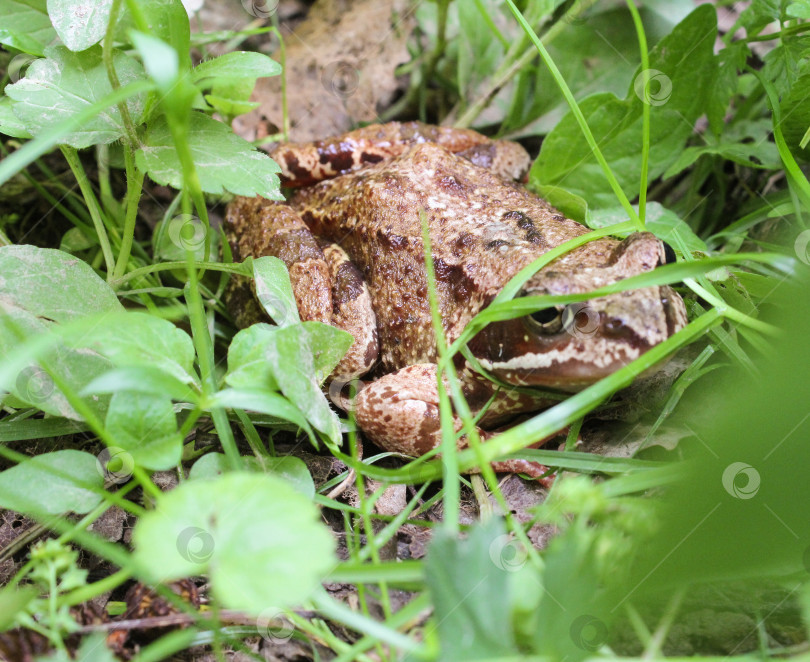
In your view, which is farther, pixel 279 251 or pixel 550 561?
pixel 279 251

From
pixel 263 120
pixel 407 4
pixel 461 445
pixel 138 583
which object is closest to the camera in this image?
pixel 138 583

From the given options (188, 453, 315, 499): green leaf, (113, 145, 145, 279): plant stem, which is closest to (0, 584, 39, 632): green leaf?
(188, 453, 315, 499): green leaf

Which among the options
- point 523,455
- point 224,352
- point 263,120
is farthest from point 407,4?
point 523,455

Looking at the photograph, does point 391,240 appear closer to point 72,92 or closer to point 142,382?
point 72,92

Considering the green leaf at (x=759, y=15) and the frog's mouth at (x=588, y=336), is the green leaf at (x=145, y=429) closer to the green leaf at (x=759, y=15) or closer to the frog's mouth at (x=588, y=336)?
the frog's mouth at (x=588, y=336)

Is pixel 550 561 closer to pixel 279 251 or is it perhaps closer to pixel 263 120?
pixel 279 251

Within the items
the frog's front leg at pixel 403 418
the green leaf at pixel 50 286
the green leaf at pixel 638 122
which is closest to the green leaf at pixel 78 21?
the green leaf at pixel 50 286

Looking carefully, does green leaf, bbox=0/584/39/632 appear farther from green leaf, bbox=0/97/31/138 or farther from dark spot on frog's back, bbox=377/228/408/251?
dark spot on frog's back, bbox=377/228/408/251
